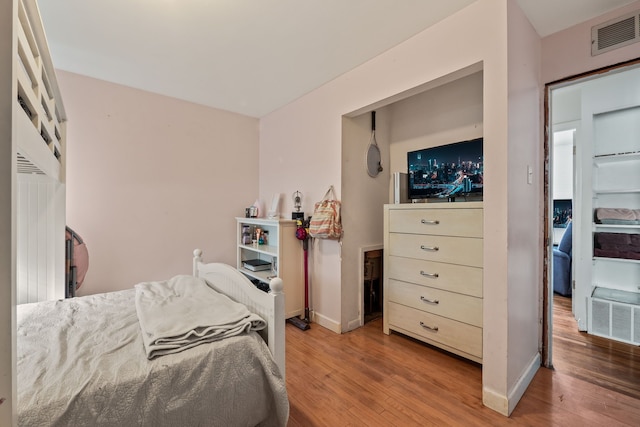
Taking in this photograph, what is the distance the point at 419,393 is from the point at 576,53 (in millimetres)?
2485

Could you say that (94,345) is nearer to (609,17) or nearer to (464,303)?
(464,303)

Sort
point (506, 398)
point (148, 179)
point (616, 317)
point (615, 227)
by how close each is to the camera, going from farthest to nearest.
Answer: point (148, 179) → point (615, 227) → point (616, 317) → point (506, 398)

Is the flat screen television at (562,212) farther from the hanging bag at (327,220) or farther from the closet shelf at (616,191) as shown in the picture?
the hanging bag at (327,220)

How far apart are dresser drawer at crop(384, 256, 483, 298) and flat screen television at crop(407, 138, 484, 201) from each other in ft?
1.96

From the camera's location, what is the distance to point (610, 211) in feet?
8.25

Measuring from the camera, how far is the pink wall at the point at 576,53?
1.73m

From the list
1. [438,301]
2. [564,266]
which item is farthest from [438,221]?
[564,266]

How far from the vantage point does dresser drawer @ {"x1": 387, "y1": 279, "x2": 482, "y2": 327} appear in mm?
2014

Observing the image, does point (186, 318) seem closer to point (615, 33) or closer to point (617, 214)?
point (615, 33)

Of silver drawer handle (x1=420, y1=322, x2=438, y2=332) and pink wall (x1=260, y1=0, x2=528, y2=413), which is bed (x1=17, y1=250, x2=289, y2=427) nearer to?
pink wall (x1=260, y1=0, x2=528, y2=413)

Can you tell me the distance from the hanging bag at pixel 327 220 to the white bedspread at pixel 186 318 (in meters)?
1.09

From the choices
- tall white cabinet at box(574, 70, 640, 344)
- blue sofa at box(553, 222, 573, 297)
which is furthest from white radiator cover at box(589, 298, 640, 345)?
blue sofa at box(553, 222, 573, 297)

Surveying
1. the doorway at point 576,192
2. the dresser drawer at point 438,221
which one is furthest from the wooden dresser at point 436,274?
the doorway at point 576,192

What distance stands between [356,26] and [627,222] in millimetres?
2809
